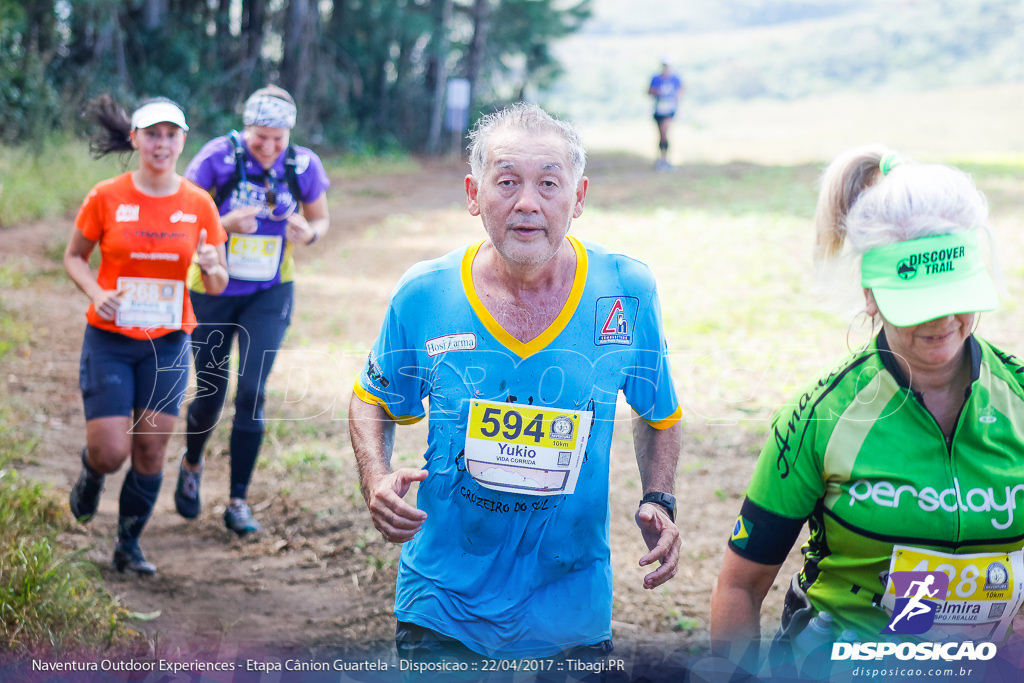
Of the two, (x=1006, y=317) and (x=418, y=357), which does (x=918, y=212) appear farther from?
(x=1006, y=317)

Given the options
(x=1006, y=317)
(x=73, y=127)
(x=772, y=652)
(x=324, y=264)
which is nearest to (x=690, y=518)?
(x=772, y=652)

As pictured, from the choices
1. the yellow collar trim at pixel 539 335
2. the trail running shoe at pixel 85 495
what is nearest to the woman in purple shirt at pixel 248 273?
the trail running shoe at pixel 85 495

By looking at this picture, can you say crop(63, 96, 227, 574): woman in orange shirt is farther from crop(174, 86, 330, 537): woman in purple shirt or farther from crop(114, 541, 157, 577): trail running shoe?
crop(174, 86, 330, 537): woman in purple shirt

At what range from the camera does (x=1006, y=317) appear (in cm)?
896

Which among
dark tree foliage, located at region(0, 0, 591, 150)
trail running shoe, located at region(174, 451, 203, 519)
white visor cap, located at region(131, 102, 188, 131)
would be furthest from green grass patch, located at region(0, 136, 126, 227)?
white visor cap, located at region(131, 102, 188, 131)

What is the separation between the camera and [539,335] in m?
2.56

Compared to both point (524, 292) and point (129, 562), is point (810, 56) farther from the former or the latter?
point (524, 292)

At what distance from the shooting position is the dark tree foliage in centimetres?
1680

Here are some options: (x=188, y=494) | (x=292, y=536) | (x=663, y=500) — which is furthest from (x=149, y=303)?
(x=663, y=500)

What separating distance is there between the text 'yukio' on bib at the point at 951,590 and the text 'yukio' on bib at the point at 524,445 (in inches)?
31.7

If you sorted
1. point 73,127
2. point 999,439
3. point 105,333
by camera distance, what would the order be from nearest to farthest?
point 999,439, point 105,333, point 73,127

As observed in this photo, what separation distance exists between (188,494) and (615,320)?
11.2 feet

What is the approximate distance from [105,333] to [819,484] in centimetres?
320

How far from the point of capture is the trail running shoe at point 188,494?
530cm
